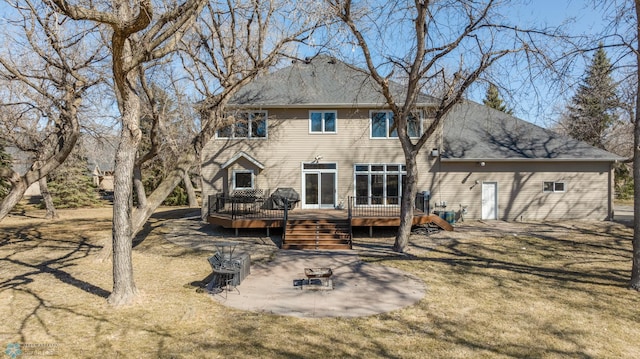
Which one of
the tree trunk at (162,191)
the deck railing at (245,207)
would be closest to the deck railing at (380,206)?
the deck railing at (245,207)

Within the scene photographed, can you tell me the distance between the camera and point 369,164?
1738cm

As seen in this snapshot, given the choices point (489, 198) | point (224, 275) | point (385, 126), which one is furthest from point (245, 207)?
point (489, 198)

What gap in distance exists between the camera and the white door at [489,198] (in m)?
17.9

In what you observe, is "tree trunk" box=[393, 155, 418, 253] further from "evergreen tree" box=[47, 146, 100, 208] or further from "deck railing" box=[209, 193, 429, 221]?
"evergreen tree" box=[47, 146, 100, 208]

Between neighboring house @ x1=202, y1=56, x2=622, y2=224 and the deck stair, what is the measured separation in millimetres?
3269

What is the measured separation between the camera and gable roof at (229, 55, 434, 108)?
663 inches

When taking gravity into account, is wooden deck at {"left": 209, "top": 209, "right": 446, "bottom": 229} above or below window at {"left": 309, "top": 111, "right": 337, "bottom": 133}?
below

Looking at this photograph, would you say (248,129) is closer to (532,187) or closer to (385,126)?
(385,126)

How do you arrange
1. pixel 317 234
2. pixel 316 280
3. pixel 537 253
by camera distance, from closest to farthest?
1. pixel 316 280
2. pixel 537 253
3. pixel 317 234

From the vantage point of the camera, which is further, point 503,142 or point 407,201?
point 503,142

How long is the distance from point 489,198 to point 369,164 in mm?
6144

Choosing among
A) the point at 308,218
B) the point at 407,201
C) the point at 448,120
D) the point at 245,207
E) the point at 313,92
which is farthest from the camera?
the point at 448,120

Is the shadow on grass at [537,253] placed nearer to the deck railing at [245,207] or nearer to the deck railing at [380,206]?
the deck railing at [380,206]

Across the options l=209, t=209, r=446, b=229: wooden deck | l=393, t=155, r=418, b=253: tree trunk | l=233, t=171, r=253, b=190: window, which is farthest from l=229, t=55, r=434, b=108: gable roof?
l=393, t=155, r=418, b=253: tree trunk
